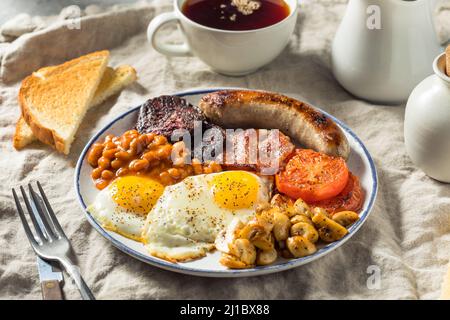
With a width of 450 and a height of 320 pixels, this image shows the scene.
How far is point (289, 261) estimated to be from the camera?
2.25 metres

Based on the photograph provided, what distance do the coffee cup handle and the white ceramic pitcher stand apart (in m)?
0.89

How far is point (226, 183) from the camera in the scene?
2.54 metres

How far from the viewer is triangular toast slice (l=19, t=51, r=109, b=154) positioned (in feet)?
10.0

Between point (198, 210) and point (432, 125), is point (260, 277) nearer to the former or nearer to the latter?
point (198, 210)

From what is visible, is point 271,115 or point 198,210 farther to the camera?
point 271,115

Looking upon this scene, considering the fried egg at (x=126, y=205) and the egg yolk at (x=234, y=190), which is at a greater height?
the egg yolk at (x=234, y=190)

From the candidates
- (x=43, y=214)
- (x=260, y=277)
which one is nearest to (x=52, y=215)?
(x=43, y=214)

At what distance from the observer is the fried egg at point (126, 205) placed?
2430 mm

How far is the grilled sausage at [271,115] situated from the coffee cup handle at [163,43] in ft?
2.09

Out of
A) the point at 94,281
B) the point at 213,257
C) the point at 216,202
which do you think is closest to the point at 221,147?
the point at 216,202

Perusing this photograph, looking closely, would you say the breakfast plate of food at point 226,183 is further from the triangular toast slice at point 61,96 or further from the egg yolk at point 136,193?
the triangular toast slice at point 61,96

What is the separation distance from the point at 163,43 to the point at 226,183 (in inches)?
51.5

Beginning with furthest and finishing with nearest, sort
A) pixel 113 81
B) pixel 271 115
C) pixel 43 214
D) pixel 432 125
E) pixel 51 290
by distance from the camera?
pixel 113 81 → pixel 271 115 → pixel 432 125 → pixel 43 214 → pixel 51 290

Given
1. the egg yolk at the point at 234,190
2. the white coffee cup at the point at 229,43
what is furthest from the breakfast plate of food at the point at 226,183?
the white coffee cup at the point at 229,43
